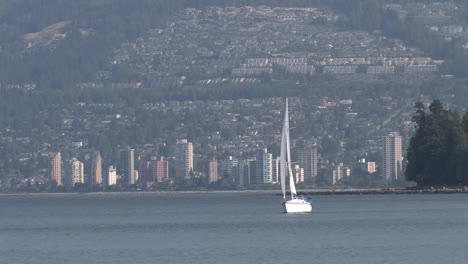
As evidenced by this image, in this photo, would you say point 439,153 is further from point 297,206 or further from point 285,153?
point 285,153

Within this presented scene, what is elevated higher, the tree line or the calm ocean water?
the tree line

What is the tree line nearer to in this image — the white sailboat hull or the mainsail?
the white sailboat hull

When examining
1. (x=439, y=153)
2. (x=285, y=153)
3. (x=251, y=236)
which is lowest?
(x=251, y=236)

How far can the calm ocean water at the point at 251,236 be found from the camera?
66.2 m

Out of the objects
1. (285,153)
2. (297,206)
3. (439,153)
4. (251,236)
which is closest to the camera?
(251,236)

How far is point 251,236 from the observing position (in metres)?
78.5

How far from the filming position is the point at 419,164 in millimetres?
131500

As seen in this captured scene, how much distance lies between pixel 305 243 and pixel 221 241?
4763 mm

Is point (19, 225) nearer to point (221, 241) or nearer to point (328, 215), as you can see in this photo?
point (328, 215)

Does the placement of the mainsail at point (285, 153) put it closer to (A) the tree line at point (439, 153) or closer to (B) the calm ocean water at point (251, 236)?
(B) the calm ocean water at point (251, 236)

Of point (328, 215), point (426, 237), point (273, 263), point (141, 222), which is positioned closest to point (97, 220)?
point (141, 222)

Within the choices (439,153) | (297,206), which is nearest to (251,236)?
(297,206)

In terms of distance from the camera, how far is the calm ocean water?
2608 inches

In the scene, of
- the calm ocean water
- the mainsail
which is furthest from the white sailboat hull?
the calm ocean water
